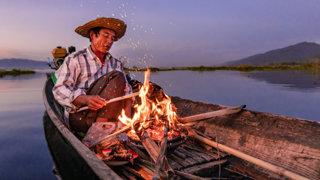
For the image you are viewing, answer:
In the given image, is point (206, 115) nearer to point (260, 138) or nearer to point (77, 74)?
point (260, 138)

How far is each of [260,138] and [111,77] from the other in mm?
2495

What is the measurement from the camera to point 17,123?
8.77 metres

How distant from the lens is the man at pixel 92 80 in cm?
322

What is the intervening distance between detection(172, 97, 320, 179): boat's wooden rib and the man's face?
2.41 m

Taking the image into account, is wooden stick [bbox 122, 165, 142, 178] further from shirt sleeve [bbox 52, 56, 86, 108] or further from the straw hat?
the straw hat

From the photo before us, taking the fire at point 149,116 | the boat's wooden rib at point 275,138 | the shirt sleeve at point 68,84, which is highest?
the shirt sleeve at point 68,84

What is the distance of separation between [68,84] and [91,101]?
742 millimetres

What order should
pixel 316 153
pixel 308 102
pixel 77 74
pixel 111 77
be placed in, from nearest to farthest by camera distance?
1. pixel 316 153
2. pixel 111 77
3. pixel 77 74
4. pixel 308 102

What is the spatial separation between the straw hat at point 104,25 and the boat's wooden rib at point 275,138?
97.1 inches

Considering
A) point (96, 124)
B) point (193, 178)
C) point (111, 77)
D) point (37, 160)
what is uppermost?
point (111, 77)

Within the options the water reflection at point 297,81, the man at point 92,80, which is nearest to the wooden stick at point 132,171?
the man at point 92,80

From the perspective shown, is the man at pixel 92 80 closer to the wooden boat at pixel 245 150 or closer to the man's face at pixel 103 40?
the man's face at pixel 103 40

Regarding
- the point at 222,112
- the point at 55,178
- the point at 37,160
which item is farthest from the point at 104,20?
the point at 37,160

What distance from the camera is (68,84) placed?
11.1ft
